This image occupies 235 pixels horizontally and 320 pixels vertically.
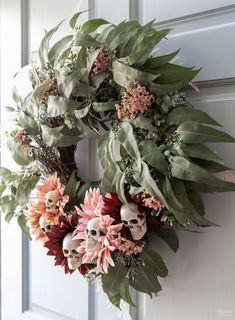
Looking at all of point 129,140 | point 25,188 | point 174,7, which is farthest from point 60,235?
point 174,7

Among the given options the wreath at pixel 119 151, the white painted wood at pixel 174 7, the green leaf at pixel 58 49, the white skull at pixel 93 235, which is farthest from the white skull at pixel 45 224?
the white painted wood at pixel 174 7

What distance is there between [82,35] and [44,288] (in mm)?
666

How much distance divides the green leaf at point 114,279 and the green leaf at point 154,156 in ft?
0.72

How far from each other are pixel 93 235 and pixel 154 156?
0.19 meters

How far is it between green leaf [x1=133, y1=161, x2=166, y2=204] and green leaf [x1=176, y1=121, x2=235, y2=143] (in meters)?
0.08

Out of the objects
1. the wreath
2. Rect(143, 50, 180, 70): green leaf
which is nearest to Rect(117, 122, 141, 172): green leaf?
the wreath

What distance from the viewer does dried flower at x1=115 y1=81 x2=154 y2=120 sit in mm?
689

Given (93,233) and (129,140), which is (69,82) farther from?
(93,233)

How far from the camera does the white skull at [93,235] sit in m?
0.72

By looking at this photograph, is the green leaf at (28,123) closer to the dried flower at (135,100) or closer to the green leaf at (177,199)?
the dried flower at (135,100)

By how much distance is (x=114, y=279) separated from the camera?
75cm

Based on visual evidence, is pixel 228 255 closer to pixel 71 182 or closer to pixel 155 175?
pixel 155 175

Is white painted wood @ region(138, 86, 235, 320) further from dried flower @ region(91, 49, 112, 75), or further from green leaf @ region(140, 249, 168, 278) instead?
dried flower @ region(91, 49, 112, 75)

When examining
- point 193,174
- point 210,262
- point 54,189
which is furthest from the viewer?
point 54,189
